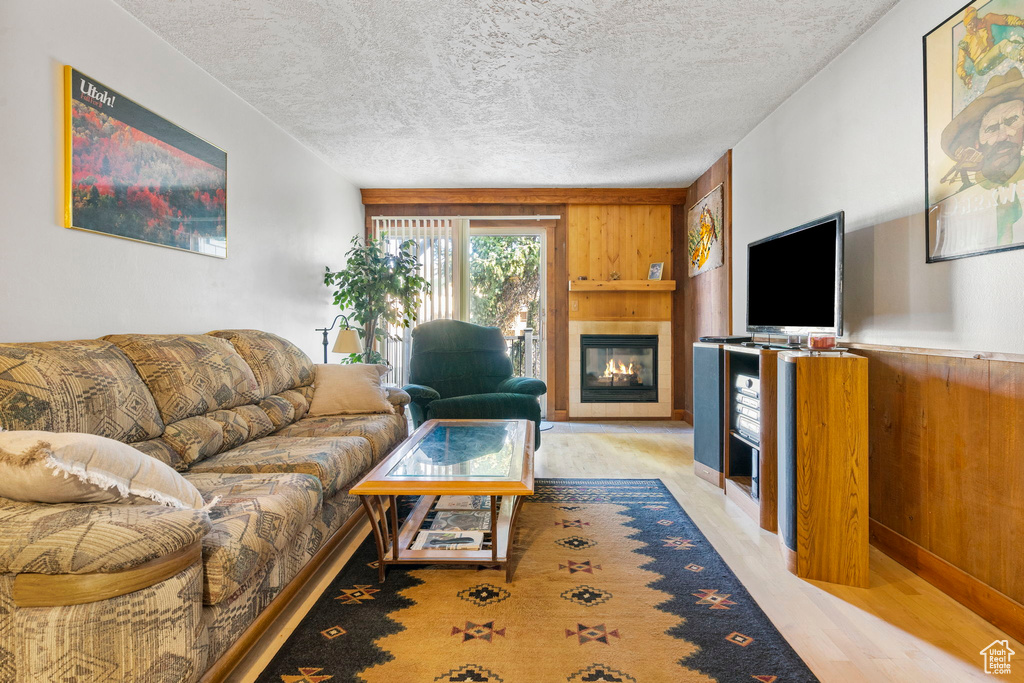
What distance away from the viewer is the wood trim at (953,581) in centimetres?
185

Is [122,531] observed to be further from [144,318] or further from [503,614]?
[144,318]

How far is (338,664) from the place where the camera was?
169 cm

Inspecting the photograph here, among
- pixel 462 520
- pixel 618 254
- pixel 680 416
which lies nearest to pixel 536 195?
pixel 618 254

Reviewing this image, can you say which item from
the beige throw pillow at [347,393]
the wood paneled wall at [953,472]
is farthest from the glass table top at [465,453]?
the wood paneled wall at [953,472]

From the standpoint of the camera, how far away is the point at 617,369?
622 cm

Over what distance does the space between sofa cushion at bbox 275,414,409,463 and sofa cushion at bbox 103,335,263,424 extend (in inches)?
12.8

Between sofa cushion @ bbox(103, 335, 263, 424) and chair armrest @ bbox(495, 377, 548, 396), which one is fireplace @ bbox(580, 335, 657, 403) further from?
sofa cushion @ bbox(103, 335, 263, 424)

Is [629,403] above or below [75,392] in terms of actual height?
below

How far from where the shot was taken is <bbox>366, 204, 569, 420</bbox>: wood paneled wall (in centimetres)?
624

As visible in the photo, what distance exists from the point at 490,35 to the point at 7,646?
2850mm

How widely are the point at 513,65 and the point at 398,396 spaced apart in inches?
83.3

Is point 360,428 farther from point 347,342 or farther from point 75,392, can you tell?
point 347,342

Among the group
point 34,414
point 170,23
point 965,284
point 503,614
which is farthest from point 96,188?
point 965,284

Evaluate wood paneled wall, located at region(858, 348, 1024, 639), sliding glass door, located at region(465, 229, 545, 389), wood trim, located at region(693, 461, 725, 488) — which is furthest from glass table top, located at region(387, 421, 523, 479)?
sliding glass door, located at region(465, 229, 545, 389)
